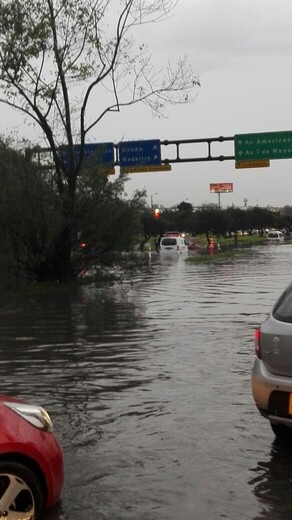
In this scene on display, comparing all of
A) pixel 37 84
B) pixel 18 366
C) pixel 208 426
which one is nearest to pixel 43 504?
pixel 208 426

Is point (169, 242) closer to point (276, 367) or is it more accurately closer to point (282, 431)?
point (282, 431)

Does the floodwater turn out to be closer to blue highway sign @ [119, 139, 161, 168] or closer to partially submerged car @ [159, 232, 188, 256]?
blue highway sign @ [119, 139, 161, 168]

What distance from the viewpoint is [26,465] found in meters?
4.66

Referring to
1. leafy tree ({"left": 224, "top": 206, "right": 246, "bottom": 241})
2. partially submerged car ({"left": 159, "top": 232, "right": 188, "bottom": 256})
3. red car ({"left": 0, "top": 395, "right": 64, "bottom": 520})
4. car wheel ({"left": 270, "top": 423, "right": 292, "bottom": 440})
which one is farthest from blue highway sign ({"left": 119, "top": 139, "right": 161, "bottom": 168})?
leafy tree ({"left": 224, "top": 206, "right": 246, "bottom": 241})

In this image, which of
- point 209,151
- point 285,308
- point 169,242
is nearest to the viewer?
point 285,308

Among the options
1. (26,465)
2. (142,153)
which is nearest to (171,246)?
(142,153)

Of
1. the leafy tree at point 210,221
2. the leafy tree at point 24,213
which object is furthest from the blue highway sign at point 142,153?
the leafy tree at point 210,221

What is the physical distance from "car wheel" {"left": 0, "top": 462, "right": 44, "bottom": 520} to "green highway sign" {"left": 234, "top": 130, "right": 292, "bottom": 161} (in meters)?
32.5

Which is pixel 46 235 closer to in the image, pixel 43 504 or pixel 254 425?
pixel 254 425

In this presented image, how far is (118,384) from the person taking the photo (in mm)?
9148

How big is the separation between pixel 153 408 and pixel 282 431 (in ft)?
5.84

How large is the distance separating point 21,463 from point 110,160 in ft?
99.1

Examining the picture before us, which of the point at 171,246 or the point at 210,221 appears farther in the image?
the point at 210,221

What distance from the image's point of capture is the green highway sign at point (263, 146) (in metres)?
36.3
